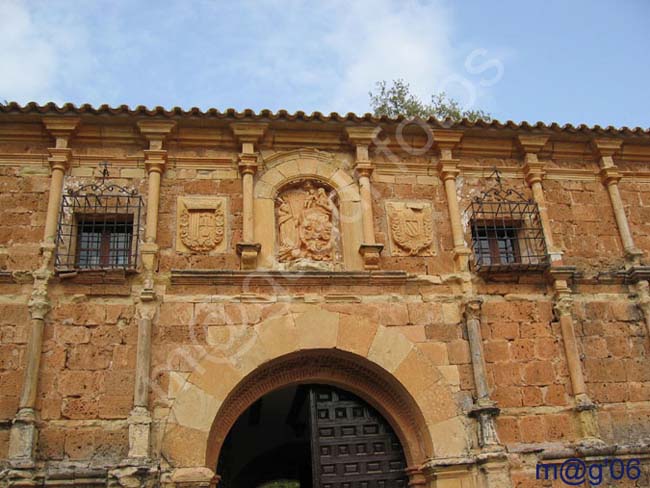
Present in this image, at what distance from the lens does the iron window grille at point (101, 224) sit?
7250 mm

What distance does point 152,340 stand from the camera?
6.78 meters

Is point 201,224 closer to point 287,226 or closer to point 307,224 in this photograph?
point 287,226

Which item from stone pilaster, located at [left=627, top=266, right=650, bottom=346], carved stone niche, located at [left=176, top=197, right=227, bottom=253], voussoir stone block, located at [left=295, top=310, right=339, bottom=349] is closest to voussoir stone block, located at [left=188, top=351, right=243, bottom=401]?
voussoir stone block, located at [left=295, top=310, right=339, bottom=349]

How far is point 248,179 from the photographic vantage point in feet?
24.9

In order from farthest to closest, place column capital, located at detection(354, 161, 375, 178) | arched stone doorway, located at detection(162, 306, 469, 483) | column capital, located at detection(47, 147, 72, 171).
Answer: column capital, located at detection(354, 161, 375, 178)
column capital, located at detection(47, 147, 72, 171)
arched stone doorway, located at detection(162, 306, 469, 483)

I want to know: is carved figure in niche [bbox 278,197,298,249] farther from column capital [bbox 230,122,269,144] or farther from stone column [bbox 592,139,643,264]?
stone column [bbox 592,139,643,264]

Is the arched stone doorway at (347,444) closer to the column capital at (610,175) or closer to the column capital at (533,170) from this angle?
the column capital at (533,170)

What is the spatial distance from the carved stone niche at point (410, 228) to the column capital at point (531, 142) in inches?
59.6

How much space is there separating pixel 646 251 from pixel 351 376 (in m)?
4.11

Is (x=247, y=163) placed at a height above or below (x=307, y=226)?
above

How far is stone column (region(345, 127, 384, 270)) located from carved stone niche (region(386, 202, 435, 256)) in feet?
0.85

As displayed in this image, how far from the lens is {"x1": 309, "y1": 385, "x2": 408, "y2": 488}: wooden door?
23.1ft

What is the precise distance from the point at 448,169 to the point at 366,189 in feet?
3.59

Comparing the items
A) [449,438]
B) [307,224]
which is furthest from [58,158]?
[449,438]
